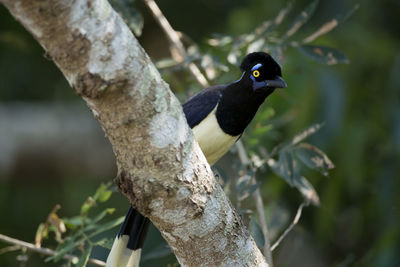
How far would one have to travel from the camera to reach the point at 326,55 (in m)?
2.61

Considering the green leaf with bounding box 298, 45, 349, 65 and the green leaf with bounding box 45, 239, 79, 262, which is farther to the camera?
the green leaf with bounding box 298, 45, 349, 65

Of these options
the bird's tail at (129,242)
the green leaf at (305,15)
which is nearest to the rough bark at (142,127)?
the bird's tail at (129,242)

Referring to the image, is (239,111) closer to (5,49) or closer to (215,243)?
(215,243)

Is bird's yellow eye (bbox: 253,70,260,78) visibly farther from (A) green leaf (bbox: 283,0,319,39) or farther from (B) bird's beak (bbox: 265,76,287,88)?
(A) green leaf (bbox: 283,0,319,39)

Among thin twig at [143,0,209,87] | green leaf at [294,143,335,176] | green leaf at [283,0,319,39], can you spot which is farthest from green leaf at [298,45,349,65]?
thin twig at [143,0,209,87]

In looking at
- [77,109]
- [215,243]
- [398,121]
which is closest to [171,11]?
[77,109]

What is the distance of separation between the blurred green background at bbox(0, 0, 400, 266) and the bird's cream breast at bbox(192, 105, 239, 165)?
0.88ft

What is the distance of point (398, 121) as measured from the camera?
340cm

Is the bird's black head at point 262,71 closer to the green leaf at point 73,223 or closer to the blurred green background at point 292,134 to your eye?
the blurred green background at point 292,134

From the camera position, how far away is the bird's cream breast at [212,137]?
2.54 meters

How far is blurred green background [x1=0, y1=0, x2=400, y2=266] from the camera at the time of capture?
3.39 metres

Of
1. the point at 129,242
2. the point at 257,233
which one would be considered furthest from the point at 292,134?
the point at 129,242

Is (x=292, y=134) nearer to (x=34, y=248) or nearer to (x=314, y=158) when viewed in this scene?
(x=314, y=158)

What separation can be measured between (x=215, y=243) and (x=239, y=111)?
2.93ft
